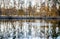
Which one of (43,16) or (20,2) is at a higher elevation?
(20,2)

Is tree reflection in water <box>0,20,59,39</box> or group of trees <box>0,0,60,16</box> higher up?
group of trees <box>0,0,60,16</box>

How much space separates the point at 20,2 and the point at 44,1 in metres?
0.92

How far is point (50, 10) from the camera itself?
7172 mm

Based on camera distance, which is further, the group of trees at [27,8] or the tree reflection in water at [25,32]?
the group of trees at [27,8]

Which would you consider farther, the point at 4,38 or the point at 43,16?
the point at 43,16

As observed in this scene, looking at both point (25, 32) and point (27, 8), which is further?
point (27, 8)

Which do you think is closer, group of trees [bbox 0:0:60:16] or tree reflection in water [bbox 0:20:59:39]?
tree reflection in water [bbox 0:20:59:39]

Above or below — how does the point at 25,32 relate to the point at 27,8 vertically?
below

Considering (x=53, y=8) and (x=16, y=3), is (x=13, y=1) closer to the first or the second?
(x=16, y=3)

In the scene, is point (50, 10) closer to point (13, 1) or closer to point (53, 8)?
point (53, 8)

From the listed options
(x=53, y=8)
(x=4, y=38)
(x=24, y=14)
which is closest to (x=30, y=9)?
(x=24, y=14)

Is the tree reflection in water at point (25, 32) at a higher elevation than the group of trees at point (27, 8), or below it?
below

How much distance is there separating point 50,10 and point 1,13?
1855 millimetres

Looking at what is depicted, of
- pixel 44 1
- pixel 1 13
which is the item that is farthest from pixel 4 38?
pixel 44 1
